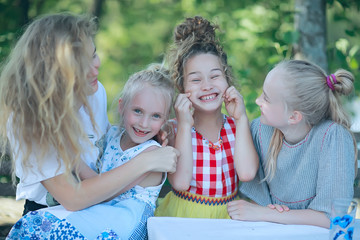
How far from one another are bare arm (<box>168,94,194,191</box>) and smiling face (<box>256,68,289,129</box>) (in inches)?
14.3

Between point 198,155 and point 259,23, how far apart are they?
3100 mm

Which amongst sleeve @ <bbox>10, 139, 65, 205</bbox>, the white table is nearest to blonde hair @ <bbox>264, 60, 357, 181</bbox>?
the white table

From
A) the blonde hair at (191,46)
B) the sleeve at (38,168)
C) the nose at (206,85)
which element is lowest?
the sleeve at (38,168)

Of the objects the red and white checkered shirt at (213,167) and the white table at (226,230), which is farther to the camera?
the red and white checkered shirt at (213,167)

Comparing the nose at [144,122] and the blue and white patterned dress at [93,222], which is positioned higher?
the nose at [144,122]

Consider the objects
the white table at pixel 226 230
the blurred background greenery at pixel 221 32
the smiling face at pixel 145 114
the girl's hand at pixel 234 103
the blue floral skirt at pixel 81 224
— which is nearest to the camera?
the white table at pixel 226 230

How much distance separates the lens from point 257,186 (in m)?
2.33

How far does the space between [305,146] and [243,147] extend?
296mm

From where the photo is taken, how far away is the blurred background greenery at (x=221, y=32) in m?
4.02

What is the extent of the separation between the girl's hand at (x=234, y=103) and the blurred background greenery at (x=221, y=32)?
36 cm

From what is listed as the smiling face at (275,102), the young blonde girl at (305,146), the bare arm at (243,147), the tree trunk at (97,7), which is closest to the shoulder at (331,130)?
the young blonde girl at (305,146)

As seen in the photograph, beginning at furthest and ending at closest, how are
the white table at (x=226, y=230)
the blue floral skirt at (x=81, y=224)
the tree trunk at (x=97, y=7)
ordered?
the tree trunk at (x=97, y=7) < the blue floral skirt at (x=81, y=224) < the white table at (x=226, y=230)

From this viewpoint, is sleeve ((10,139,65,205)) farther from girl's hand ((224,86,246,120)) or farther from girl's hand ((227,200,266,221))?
girl's hand ((224,86,246,120))

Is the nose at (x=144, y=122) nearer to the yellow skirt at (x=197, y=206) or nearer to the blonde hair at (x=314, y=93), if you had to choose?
the yellow skirt at (x=197, y=206)
